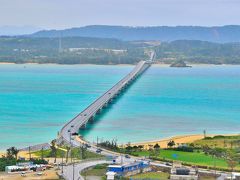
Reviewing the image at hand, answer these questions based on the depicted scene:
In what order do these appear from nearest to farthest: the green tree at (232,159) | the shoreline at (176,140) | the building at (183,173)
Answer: the building at (183,173) < the green tree at (232,159) < the shoreline at (176,140)

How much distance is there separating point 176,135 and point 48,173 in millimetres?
14596

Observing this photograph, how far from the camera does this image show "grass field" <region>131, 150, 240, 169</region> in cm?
2708

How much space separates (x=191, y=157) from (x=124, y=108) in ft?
72.7

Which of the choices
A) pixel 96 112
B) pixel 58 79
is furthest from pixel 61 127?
pixel 58 79

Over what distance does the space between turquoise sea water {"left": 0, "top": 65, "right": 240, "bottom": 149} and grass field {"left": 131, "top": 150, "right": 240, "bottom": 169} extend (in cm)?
614

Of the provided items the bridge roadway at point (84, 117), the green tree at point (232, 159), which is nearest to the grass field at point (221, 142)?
the green tree at point (232, 159)

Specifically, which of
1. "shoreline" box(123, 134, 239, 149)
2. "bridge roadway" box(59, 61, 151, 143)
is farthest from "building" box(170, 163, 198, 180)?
"bridge roadway" box(59, 61, 151, 143)

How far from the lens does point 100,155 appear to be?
2878 centimetres

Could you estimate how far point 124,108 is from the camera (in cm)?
5066

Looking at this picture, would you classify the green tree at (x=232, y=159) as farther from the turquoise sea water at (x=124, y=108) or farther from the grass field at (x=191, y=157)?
the turquoise sea water at (x=124, y=108)

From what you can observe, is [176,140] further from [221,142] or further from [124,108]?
[124,108]

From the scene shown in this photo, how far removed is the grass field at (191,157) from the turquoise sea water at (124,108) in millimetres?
6142

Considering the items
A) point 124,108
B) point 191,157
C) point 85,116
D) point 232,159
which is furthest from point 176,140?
point 124,108

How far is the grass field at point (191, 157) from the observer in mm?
27081
